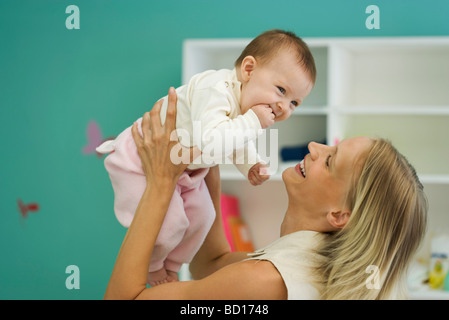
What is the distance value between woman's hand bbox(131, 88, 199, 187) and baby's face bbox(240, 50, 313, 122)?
0.54ft

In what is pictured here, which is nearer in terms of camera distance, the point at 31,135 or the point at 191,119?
the point at 191,119

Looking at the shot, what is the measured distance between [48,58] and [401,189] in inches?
103

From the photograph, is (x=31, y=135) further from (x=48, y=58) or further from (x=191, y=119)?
(x=191, y=119)

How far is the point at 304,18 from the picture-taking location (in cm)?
298

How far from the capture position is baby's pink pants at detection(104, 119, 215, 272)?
1300 mm

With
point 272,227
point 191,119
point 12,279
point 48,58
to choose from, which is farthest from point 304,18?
point 12,279

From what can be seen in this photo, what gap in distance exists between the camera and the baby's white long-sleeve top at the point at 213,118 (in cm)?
115

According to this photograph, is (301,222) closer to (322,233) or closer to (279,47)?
(322,233)

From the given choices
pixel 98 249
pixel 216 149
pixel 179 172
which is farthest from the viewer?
pixel 98 249

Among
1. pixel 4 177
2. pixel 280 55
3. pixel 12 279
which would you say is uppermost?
pixel 280 55

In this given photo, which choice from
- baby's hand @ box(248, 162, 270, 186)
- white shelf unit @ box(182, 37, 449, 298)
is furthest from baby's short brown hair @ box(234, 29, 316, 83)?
white shelf unit @ box(182, 37, 449, 298)

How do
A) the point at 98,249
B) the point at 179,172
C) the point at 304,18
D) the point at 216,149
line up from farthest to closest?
the point at 98,249 < the point at 304,18 < the point at 179,172 < the point at 216,149

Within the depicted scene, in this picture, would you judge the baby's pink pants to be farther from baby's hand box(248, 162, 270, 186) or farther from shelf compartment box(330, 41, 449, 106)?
shelf compartment box(330, 41, 449, 106)

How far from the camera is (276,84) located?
1324 millimetres
